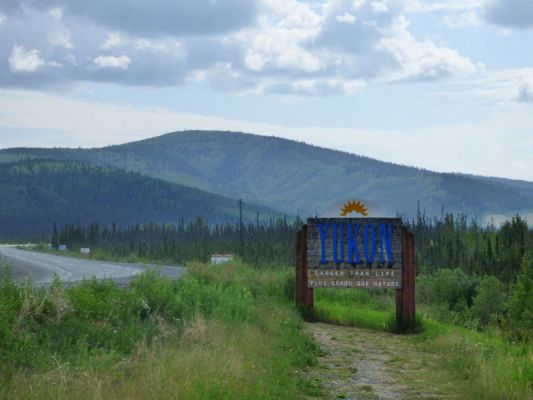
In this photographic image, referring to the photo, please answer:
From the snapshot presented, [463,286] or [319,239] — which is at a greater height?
[319,239]

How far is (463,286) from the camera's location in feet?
146

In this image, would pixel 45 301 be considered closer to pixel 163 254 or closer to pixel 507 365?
pixel 507 365

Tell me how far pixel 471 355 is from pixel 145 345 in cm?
604

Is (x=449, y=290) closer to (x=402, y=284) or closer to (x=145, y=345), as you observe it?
(x=402, y=284)

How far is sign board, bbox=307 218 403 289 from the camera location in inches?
800

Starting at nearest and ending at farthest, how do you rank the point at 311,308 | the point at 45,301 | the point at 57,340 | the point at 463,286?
the point at 57,340 < the point at 45,301 < the point at 311,308 < the point at 463,286

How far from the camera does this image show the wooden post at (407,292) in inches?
779

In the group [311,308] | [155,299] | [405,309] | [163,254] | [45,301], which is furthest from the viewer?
[163,254]

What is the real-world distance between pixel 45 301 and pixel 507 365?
7.35 meters

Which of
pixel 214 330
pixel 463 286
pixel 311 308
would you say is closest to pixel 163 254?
pixel 463 286

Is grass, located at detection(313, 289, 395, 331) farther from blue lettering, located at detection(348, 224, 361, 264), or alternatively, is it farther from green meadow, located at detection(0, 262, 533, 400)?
green meadow, located at detection(0, 262, 533, 400)

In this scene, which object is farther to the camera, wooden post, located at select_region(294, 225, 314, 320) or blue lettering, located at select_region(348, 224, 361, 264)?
wooden post, located at select_region(294, 225, 314, 320)

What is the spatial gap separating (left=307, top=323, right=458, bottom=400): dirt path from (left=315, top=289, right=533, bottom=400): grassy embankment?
314mm

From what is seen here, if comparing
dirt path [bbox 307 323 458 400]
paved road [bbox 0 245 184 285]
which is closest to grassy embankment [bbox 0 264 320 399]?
dirt path [bbox 307 323 458 400]
